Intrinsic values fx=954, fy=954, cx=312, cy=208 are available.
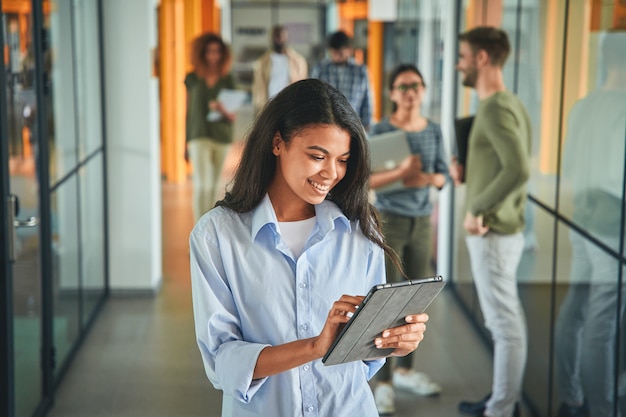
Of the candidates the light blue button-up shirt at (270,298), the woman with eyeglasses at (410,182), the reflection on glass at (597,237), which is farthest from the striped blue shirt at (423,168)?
the light blue button-up shirt at (270,298)

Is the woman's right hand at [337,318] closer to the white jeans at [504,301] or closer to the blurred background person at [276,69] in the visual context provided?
the white jeans at [504,301]

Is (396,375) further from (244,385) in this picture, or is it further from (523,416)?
(244,385)

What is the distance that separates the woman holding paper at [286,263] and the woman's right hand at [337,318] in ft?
0.43

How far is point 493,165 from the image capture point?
4879 millimetres

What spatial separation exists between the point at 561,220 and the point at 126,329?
3.33 metres

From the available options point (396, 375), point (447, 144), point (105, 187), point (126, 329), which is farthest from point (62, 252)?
point (447, 144)

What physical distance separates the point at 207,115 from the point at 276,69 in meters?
2.50

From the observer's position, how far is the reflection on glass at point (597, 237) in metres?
4.00

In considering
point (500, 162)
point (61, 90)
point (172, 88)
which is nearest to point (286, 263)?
point (500, 162)

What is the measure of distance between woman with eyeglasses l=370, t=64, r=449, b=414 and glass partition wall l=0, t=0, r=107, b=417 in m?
1.84

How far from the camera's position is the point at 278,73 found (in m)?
10.8

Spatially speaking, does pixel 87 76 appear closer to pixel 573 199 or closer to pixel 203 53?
pixel 203 53

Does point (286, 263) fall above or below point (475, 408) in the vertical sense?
above

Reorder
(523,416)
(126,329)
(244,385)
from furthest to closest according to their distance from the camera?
(126,329), (523,416), (244,385)
